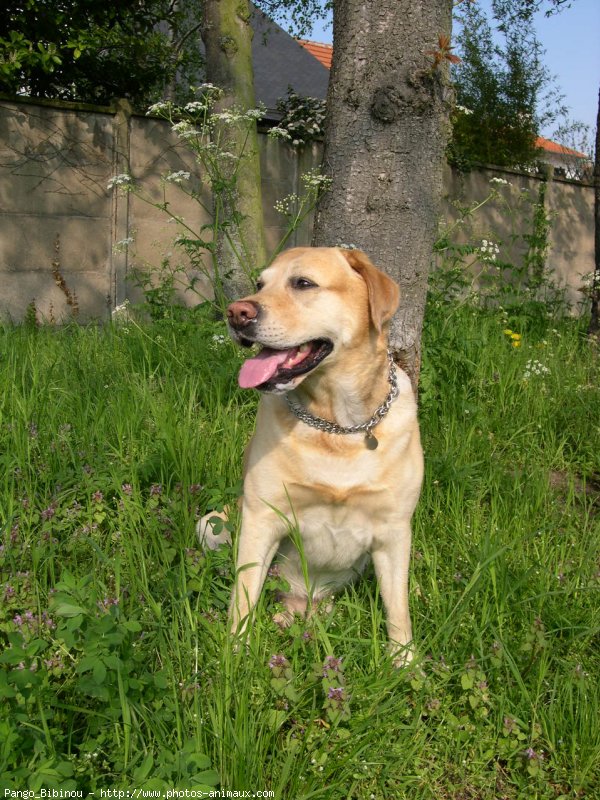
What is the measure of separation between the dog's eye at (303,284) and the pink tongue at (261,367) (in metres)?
0.26

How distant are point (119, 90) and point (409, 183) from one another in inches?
255

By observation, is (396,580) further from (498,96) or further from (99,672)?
(498,96)

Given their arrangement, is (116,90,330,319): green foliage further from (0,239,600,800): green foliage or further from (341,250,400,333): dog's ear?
(341,250,400,333): dog's ear

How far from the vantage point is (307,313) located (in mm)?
2555

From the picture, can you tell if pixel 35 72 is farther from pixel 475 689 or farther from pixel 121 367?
pixel 475 689

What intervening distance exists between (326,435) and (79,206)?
5.57 metres

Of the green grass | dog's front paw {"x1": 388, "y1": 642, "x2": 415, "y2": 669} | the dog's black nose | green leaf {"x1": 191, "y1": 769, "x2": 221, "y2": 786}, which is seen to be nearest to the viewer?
green leaf {"x1": 191, "y1": 769, "x2": 221, "y2": 786}

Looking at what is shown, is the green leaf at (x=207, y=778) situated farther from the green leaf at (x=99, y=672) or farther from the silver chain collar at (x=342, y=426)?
the silver chain collar at (x=342, y=426)

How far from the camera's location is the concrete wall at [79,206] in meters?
6.87

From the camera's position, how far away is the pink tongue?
243 centimetres

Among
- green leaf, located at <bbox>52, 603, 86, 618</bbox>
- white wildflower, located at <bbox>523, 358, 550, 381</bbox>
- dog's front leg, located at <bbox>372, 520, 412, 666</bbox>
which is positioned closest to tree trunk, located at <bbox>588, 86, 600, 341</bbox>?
white wildflower, located at <bbox>523, 358, 550, 381</bbox>

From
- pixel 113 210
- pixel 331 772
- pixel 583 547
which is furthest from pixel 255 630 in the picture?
pixel 113 210

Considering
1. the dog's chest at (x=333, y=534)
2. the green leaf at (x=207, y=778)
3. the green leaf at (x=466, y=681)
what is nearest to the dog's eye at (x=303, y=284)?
the dog's chest at (x=333, y=534)

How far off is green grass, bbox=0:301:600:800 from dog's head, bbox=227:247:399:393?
60 cm
